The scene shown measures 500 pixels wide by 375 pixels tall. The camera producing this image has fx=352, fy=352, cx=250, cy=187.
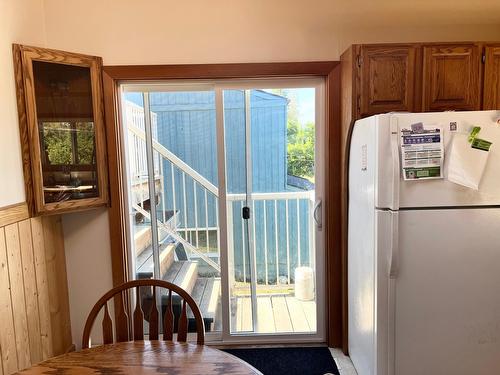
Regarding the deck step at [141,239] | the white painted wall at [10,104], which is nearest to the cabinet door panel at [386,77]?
the deck step at [141,239]

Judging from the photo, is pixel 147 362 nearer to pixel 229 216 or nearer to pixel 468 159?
pixel 229 216

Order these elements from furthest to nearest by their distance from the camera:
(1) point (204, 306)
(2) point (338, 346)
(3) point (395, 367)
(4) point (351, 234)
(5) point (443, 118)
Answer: (1) point (204, 306)
(2) point (338, 346)
(4) point (351, 234)
(3) point (395, 367)
(5) point (443, 118)

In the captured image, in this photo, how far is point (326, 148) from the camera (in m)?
2.51

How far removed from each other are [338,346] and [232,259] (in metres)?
1.01

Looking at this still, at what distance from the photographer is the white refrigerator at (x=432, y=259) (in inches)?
69.7

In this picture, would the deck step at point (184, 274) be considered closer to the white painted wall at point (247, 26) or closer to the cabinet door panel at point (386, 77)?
the white painted wall at point (247, 26)

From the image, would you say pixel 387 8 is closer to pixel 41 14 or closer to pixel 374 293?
pixel 374 293

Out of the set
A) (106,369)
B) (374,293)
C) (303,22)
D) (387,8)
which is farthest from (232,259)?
(387,8)

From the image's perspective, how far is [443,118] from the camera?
5.77 ft

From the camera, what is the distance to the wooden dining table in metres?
1.17

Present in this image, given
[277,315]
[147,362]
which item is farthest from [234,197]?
[147,362]

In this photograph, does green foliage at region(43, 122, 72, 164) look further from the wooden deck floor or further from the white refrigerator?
the white refrigerator

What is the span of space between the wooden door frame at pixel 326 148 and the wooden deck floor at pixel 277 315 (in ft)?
0.72

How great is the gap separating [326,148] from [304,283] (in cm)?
108
